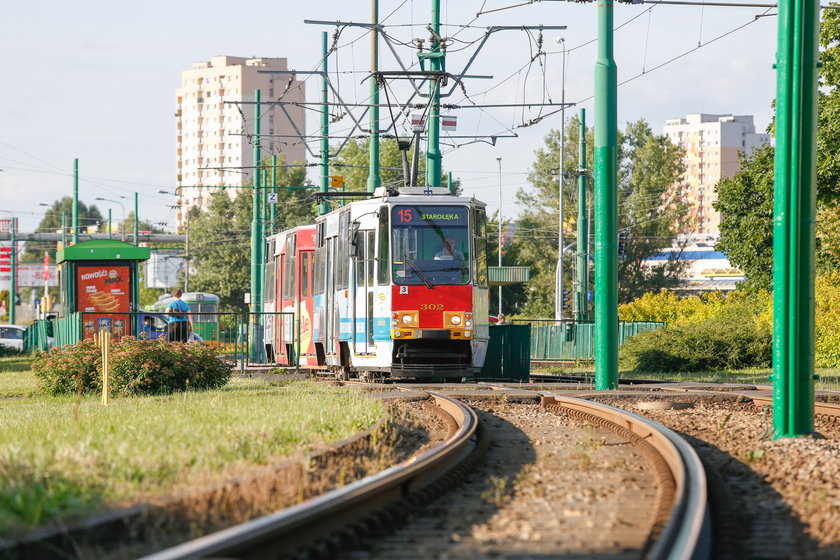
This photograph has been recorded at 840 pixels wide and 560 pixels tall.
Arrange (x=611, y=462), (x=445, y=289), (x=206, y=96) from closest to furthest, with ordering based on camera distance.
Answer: (x=611, y=462)
(x=445, y=289)
(x=206, y=96)

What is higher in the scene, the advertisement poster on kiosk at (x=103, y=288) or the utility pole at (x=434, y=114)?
the utility pole at (x=434, y=114)

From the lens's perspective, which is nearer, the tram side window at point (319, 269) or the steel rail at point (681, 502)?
the steel rail at point (681, 502)

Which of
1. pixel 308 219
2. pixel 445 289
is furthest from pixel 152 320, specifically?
pixel 308 219

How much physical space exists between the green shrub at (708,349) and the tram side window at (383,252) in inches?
491

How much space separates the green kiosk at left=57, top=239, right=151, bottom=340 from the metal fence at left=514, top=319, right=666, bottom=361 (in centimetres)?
1952

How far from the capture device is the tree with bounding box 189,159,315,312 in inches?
3644

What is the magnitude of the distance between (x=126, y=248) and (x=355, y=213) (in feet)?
29.6

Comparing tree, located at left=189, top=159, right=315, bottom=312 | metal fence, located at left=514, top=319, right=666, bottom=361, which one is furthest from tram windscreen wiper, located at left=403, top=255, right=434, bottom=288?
tree, located at left=189, top=159, right=315, bottom=312

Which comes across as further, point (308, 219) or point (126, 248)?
point (308, 219)

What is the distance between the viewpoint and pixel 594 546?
6.14 metres

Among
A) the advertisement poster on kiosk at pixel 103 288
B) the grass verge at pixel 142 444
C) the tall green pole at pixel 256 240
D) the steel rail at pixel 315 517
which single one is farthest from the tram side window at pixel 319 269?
the tall green pole at pixel 256 240

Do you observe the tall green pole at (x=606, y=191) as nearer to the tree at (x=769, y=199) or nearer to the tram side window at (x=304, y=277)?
the tram side window at (x=304, y=277)

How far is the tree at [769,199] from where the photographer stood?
3450 centimetres

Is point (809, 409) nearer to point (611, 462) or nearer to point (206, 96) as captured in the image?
point (611, 462)
